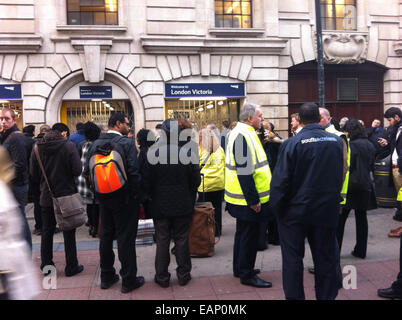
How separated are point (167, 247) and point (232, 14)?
1083cm

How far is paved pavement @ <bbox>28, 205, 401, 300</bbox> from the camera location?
4461 millimetres

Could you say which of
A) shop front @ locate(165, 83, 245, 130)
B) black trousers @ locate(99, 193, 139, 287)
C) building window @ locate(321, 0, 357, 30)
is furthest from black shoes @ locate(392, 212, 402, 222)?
building window @ locate(321, 0, 357, 30)

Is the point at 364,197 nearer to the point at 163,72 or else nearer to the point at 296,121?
the point at 296,121

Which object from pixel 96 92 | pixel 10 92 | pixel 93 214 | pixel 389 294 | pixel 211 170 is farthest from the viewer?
pixel 96 92

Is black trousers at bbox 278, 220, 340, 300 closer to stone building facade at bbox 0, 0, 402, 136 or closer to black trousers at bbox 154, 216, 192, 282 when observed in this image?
black trousers at bbox 154, 216, 192, 282

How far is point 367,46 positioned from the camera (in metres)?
14.1

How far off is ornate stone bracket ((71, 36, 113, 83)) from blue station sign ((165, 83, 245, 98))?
2.15 m

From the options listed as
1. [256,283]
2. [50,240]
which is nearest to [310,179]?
[256,283]

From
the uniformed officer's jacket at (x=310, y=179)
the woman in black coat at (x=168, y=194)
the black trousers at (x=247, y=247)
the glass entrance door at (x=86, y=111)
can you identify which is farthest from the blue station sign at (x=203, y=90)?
the uniformed officer's jacket at (x=310, y=179)

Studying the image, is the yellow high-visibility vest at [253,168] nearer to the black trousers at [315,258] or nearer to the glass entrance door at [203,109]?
the black trousers at [315,258]

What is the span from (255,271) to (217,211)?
1.99 meters

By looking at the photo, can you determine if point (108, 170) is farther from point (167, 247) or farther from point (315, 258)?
point (315, 258)

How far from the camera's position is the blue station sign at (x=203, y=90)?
42.0ft

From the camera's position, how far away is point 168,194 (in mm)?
4676
